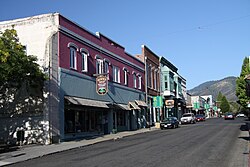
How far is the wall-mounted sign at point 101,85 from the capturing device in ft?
89.9

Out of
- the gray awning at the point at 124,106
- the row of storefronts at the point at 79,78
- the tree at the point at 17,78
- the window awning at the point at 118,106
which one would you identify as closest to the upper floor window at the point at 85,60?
the row of storefronts at the point at 79,78

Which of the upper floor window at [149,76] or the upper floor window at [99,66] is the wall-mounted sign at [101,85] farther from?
the upper floor window at [149,76]

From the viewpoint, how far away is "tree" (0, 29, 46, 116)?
1839 cm

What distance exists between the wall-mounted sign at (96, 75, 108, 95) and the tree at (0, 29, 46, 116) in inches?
239

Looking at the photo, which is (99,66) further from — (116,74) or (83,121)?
(83,121)

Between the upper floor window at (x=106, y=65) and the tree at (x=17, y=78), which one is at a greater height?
the upper floor window at (x=106, y=65)

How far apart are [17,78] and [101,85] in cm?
852

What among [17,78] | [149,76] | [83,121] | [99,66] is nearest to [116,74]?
[99,66]

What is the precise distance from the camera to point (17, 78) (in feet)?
66.7

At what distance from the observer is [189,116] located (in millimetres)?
55000

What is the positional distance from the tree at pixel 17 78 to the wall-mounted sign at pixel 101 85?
6059mm

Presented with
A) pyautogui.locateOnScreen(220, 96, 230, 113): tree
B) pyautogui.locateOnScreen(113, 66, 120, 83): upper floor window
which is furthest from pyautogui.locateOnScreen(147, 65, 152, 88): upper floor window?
pyautogui.locateOnScreen(220, 96, 230, 113): tree

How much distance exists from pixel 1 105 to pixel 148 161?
14382mm

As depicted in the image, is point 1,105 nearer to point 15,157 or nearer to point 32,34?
point 32,34
